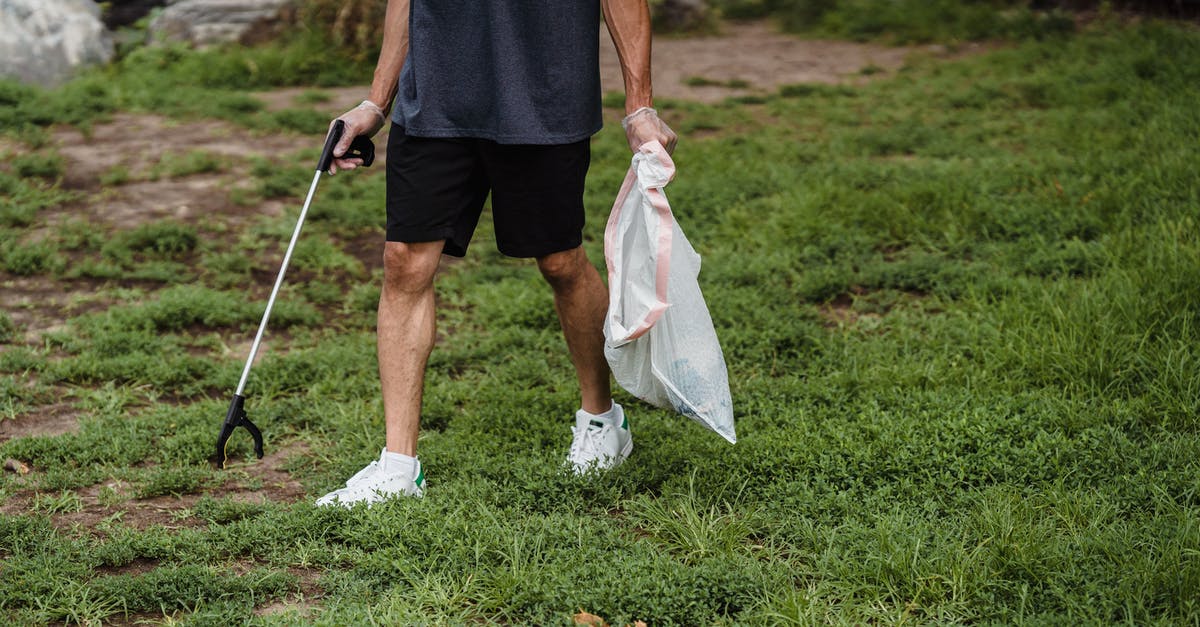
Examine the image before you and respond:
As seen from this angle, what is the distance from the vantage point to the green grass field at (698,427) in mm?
2791

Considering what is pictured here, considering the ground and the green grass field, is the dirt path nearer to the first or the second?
the ground

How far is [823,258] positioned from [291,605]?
3277 millimetres

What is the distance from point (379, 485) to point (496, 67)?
1.21 m

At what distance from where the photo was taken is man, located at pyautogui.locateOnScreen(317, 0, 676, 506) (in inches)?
126

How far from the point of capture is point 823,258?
537 centimetres

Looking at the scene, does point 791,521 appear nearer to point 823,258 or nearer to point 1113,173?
point 823,258

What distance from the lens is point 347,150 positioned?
343 cm

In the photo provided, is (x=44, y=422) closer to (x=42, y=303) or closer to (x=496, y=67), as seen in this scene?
(x=42, y=303)

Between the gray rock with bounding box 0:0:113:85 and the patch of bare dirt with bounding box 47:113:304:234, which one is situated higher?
the gray rock with bounding box 0:0:113:85

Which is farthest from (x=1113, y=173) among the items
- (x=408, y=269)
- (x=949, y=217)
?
(x=408, y=269)

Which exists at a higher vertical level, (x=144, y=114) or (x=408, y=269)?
(x=408, y=269)

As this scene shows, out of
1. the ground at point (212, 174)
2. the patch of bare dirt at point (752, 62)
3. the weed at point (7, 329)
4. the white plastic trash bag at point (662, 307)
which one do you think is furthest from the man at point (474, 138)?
the patch of bare dirt at point (752, 62)

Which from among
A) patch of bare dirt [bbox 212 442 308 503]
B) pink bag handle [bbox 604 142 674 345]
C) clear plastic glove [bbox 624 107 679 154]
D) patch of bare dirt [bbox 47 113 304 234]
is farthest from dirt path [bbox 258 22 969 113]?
pink bag handle [bbox 604 142 674 345]

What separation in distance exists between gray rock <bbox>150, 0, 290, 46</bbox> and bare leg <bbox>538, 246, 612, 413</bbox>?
7.48 m
